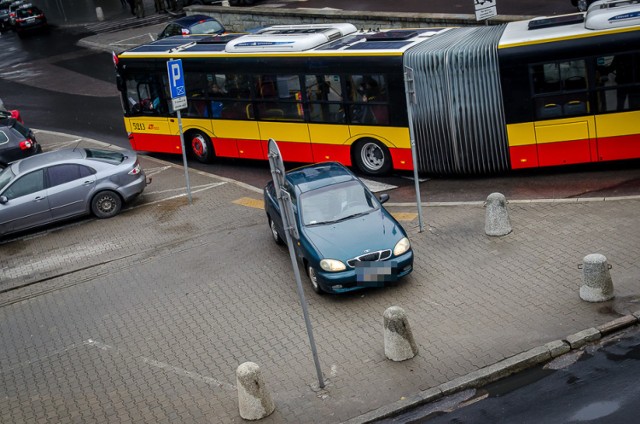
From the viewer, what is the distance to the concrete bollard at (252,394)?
10.7 meters

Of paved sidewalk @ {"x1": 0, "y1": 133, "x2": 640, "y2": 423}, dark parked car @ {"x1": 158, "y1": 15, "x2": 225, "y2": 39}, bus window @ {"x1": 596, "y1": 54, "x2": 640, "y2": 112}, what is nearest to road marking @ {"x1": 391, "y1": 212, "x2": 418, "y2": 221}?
paved sidewalk @ {"x1": 0, "y1": 133, "x2": 640, "y2": 423}

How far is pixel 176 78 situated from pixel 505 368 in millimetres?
10159

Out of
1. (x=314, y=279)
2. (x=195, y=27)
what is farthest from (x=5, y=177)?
(x=195, y=27)

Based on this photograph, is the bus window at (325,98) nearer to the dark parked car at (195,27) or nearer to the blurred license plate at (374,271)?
the blurred license plate at (374,271)

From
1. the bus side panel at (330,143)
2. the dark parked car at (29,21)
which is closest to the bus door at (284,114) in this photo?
the bus side panel at (330,143)

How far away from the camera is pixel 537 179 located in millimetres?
18500

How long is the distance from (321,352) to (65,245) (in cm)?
805

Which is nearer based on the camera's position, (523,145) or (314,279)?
(314,279)

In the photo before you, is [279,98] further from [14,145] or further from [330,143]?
[14,145]

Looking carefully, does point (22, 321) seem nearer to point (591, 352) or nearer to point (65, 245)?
point (65, 245)

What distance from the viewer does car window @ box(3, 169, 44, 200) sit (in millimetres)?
19094

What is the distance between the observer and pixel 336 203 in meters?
14.8

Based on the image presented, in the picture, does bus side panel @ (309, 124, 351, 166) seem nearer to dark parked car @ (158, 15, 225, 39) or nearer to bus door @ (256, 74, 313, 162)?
bus door @ (256, 74, 313, 162)

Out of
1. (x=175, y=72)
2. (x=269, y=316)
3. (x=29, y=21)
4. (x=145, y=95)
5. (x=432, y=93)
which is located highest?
(x=29, y=21)
